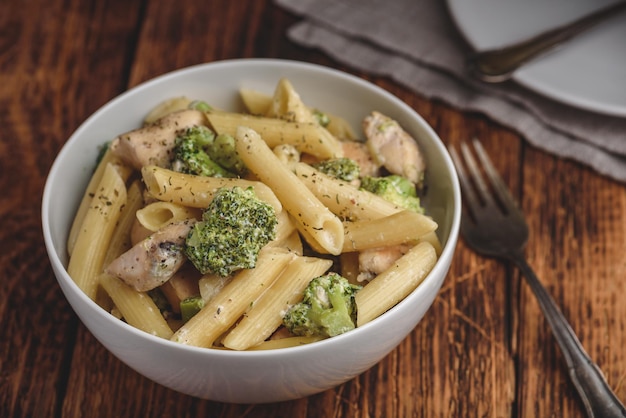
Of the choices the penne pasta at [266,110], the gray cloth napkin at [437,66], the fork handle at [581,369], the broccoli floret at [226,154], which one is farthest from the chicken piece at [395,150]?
the gray cloth napkin at [437,66]

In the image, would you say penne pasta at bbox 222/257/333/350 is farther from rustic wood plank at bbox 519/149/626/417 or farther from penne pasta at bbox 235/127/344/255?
rustic wood plank at bbox 519/149/626/417

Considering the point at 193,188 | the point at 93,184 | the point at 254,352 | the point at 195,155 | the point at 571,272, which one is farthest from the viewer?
the point at 571,272

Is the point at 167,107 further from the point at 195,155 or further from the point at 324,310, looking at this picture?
the point at 324,310

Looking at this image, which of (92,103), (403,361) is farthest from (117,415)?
(92,103)

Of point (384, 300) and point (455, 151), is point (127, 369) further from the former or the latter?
point (455, 151)

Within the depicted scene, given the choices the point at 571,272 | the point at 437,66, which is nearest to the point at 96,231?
the point at 571,272

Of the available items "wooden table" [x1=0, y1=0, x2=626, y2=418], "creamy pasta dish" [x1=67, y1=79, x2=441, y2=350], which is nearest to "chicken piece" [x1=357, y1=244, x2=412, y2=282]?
"creamy pasta dish" [x1=67, y1=79, x2=441, y2=350]
